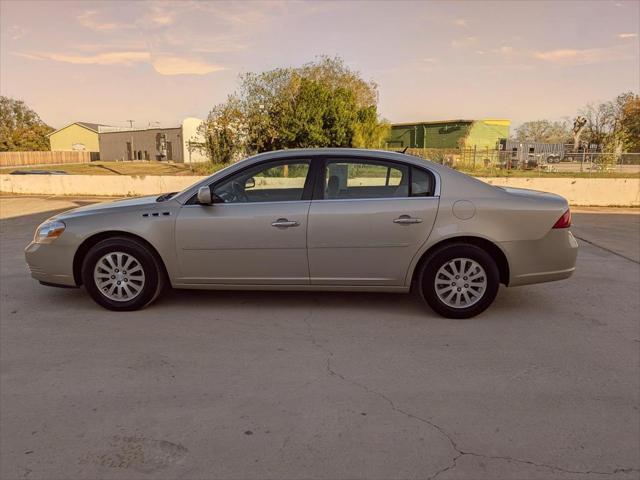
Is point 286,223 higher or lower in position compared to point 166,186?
lower

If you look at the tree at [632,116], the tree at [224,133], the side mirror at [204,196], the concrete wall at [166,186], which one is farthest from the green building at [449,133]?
the side mirror at [204,196]

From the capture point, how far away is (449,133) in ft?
161

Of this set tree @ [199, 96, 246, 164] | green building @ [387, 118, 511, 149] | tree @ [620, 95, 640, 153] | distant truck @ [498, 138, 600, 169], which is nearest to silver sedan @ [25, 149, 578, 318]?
tree @ [199, 96, 246, 164]

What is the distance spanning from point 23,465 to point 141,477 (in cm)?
63

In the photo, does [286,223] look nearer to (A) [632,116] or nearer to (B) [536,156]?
(B) [536,156]

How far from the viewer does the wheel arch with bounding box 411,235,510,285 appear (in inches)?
175

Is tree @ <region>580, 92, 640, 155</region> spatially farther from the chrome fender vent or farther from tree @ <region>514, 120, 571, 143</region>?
the chrome fender vent

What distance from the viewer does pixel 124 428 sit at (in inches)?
108

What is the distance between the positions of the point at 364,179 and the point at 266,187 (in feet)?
3.21

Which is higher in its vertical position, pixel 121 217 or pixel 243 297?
pixel 121 217

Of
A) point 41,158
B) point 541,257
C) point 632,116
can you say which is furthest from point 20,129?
point 541,257

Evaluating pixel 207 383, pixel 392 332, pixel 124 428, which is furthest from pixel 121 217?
pixel 392 332

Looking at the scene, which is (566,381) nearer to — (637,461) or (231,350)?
(637,461)

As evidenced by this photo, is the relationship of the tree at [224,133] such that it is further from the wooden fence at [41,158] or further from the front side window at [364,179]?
the wooden fence at [41,158]
